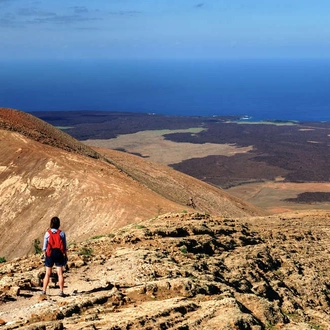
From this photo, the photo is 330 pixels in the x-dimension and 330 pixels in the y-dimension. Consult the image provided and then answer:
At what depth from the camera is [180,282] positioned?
11562 millimetres

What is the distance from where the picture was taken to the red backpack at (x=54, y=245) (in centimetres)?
1047

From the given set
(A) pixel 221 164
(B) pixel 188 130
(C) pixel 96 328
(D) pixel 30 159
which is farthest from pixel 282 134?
(C) pixel 96 328

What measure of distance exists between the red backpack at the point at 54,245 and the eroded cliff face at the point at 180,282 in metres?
0.84

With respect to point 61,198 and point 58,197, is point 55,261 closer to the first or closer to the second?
point 61,198

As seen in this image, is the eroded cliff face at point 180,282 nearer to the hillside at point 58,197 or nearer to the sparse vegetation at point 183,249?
the sparse vegetation at point 183,249

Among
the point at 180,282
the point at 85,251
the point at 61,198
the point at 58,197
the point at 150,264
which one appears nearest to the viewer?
the point at 180,282

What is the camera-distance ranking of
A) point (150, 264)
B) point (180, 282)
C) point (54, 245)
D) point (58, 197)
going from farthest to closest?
point (58, 197) → point (150, 264) → point (180, 282) → point (54, 245)

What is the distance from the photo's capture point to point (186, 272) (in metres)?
12.7

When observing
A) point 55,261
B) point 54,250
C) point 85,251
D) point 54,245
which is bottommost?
point 85,251

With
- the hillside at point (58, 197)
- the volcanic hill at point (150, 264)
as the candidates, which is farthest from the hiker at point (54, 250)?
the hillside at point (58, 197)

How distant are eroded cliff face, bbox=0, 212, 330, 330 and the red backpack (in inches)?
33.1

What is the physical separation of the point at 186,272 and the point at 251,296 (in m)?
1.63

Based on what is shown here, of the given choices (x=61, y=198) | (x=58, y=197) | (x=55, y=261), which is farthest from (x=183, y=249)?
(x=58, y=197)

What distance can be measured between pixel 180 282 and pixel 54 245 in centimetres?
292
